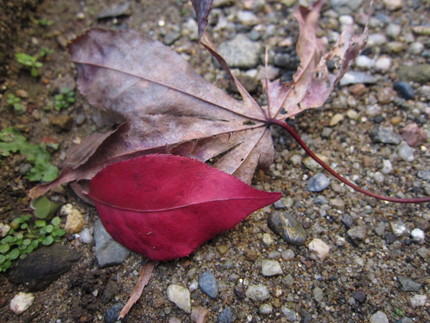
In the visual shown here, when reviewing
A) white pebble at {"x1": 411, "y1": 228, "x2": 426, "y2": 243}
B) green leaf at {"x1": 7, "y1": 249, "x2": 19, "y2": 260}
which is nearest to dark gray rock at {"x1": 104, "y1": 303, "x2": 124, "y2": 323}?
green leaf at {"x1": 7, "y1": 249, "x2": 19, "y2": 260}

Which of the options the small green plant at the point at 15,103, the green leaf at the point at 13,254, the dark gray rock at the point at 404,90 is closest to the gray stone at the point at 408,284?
the dark gray rock at the point at 404,90

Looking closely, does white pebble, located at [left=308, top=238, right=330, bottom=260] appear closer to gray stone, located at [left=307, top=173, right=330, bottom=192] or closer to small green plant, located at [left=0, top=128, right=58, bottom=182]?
gray stone, located at [left=307, top=173, right=330, bottom=192]

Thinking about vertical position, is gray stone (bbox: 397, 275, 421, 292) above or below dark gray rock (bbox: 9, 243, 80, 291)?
above

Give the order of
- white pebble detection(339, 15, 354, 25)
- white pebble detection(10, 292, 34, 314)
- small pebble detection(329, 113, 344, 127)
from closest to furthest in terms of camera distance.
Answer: white pebble detection(10, 292, 34, 314), small pebble detection(329, 113, 344, 127), white pebble detection(339, 15, 354, 25)

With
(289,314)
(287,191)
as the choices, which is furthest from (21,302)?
(287,191)

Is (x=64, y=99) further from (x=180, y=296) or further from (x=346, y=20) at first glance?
(x=346, y=20)

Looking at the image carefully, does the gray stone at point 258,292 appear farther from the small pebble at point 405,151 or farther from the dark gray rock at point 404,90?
the dark gray rock at point 404,90

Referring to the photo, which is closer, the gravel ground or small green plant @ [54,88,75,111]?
the gravel ground

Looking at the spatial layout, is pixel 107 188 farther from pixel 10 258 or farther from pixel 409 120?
pixel 409 120
